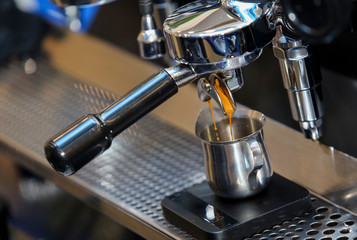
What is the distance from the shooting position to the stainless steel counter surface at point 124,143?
2.77 feet

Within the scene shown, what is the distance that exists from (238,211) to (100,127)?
19 cm

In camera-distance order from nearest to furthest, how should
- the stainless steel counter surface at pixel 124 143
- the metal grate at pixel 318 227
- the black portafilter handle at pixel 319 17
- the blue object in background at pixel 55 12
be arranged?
the black portafilter handle at pixel 319 17 → the metal grate at pixel 318 227 → the stainless steel counter surface at pixel 124 143 → the blue object in background at pixel 55 12

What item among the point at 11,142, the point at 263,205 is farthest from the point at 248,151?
the point at 11,142

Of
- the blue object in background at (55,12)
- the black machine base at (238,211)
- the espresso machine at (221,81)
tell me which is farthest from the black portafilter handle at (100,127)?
the blue object in background at (55,12)

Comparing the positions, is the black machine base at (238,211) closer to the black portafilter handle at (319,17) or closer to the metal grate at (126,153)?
the metal grate at (126,153)

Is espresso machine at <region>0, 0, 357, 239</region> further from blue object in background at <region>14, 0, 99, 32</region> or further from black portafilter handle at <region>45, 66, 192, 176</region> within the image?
blue object in background at <region>14, 0, 99, 32</region>

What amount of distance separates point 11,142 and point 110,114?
1.52ft

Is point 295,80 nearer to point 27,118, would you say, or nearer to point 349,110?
point 349,110

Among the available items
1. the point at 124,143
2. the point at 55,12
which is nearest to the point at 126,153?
the point at 124,143

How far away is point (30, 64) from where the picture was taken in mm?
1312

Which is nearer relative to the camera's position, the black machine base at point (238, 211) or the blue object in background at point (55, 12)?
the black machine base at point (238, 211)

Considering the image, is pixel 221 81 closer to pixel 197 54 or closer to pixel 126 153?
pixel 197 54

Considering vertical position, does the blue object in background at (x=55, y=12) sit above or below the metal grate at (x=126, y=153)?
above

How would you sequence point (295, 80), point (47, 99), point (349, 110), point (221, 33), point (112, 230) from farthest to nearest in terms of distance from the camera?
1. point (47, 99)
2. point (112, 230)
3. point (349, 110)
4. point (295, 80)
5. point (221, 33)
